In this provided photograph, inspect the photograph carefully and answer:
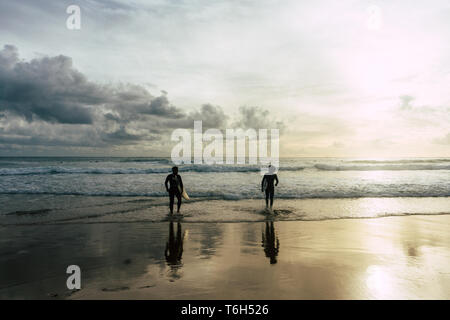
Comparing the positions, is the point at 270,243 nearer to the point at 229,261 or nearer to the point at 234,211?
the point at 229,261

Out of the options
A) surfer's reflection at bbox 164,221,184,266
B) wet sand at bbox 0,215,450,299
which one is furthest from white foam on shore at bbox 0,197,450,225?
surfer's reflection at bbox 164,221,184,266

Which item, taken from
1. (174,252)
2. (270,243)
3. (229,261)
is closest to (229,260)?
(229,261)

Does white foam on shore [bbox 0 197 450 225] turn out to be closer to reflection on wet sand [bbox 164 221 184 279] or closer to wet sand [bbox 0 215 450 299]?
wet sand [bbox 0 215 450 299]

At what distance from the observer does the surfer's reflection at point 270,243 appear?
715 cm

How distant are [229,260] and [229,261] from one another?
74 millimetres

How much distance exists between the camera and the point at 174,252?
7543mm

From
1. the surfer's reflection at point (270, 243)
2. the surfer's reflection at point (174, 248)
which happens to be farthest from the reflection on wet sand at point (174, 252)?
the surfer's reflection at point (270, 243)

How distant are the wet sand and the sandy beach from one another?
0.02 metres

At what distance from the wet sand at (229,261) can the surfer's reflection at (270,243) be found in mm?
28

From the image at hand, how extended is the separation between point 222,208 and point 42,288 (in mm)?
9786

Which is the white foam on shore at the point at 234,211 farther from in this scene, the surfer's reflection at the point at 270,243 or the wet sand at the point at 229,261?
the surfer's reflection at the point at 270,243

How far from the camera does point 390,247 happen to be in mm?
8008

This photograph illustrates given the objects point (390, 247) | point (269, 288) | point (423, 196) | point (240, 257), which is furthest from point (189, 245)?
point (423, 196)
